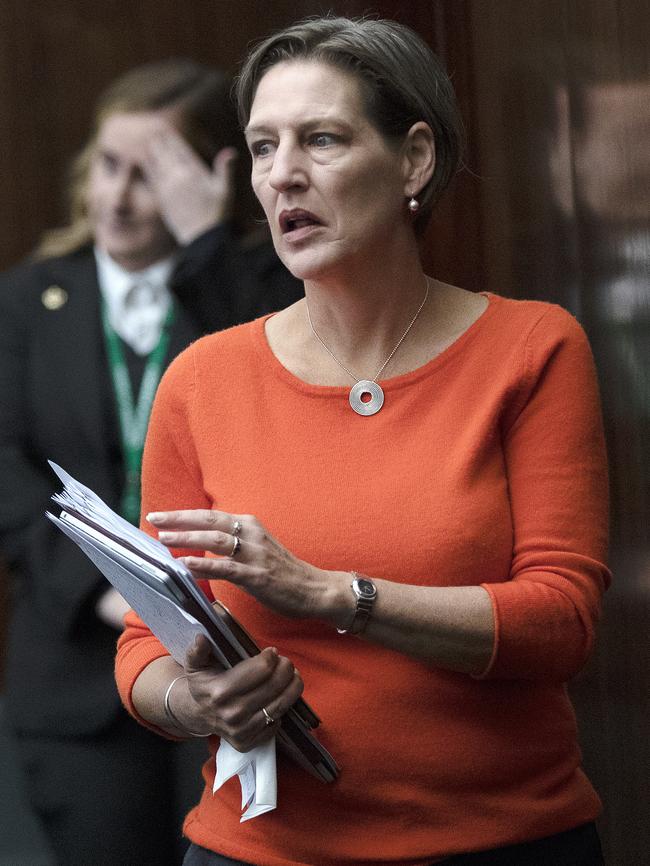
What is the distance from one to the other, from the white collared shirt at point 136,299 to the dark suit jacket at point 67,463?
0.07m

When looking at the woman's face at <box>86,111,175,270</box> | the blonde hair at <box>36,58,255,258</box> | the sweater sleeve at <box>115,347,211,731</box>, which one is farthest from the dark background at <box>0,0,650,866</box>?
the sweater sleeve at <box>115,347,211,731</box>

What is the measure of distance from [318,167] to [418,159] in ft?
0.61

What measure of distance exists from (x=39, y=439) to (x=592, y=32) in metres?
1.47

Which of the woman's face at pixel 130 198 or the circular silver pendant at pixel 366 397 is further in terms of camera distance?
the woman's face at pixel 130 198

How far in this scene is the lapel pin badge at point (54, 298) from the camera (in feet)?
10.8

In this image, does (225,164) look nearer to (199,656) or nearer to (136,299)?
(136,299)

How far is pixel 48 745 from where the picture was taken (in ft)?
10.1

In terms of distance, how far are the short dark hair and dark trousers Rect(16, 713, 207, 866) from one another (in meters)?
1.43

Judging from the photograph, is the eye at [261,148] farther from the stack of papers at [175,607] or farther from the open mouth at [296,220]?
the stack of papers at [175,607]

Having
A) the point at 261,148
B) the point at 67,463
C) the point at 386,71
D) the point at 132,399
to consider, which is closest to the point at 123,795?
the point at 67,463

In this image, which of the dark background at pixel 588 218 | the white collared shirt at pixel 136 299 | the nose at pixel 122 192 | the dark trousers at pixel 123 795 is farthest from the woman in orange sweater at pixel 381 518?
the nose at pixel 122 192

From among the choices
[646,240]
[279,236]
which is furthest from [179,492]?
[646,240]

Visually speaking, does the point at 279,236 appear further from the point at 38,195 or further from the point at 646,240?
the point at 38,195

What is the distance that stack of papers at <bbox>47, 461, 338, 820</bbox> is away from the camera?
1620 mm
